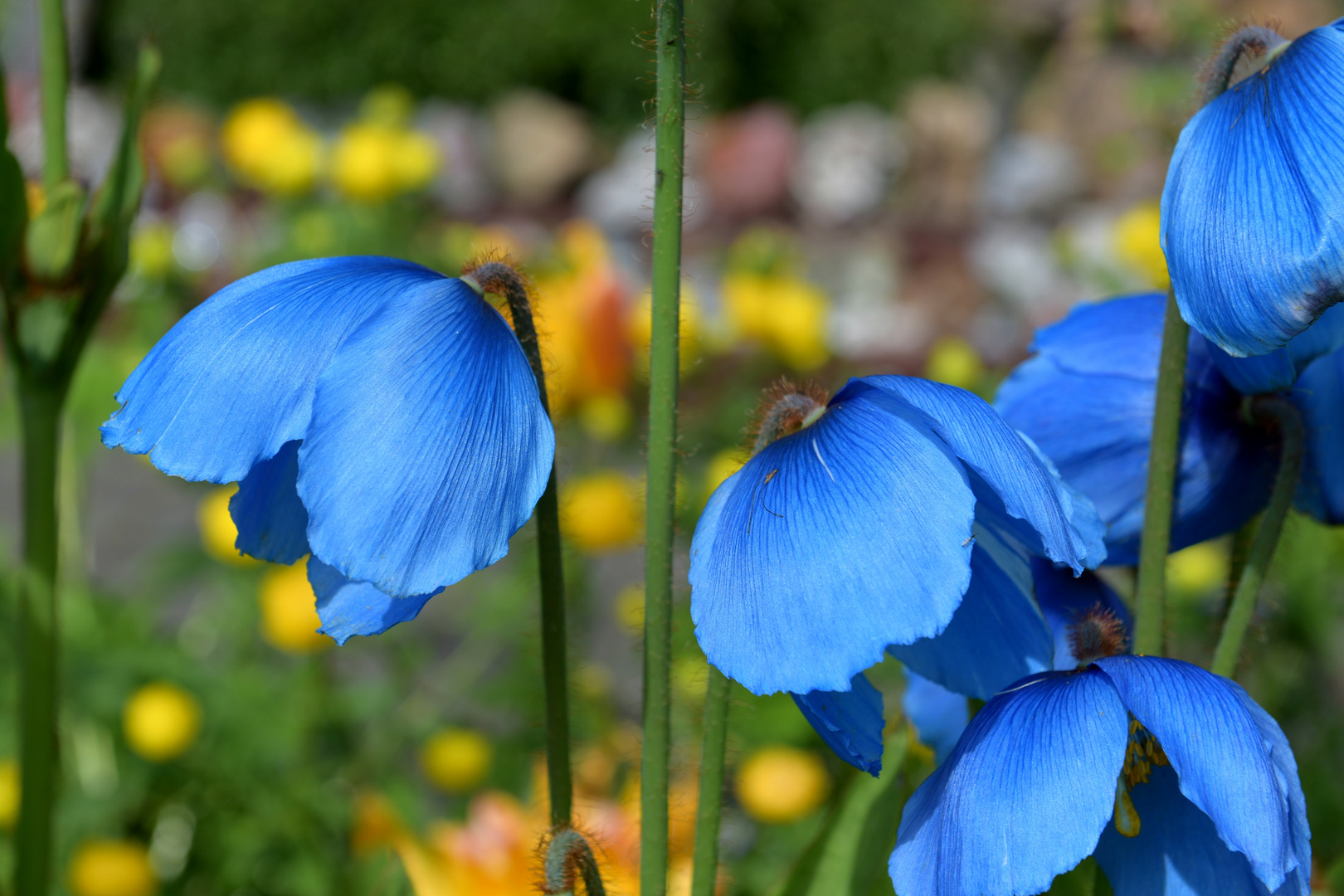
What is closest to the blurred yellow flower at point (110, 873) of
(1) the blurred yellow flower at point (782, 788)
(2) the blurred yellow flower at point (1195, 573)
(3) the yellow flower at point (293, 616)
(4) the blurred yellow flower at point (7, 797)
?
(4) the blurred yellow flower at point (7, 797)

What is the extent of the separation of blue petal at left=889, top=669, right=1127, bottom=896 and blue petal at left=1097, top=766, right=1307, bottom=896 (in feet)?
0.24

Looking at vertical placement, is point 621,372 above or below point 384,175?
below

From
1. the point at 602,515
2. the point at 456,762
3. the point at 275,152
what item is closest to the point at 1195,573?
the point at 602,515

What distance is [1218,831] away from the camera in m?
0.37

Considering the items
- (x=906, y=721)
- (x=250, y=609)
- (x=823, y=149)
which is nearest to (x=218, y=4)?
(x=823, y=149)

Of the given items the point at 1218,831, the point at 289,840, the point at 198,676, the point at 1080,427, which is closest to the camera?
the point at 1218,831

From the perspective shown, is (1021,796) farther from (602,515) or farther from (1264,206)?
(602,515)

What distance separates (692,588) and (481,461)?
82 millimetres

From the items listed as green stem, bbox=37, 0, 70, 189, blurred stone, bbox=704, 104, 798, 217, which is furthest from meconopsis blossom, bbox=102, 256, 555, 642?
blurred stone, bbox=704, 104, 798, 217

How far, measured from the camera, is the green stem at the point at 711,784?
450mm

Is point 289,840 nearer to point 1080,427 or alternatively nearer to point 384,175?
point 1080,427

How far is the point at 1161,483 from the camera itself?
466mm

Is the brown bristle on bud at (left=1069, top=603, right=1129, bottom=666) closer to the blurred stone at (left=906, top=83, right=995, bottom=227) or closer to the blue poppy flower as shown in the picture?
the blue poppy flower

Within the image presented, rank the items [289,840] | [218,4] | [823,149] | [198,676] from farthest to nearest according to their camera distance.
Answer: [218,4]
[823,149]
[198,676]
[289,840]
